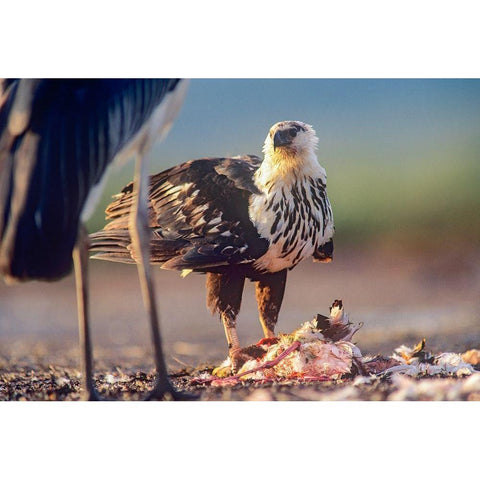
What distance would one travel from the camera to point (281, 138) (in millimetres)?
4492

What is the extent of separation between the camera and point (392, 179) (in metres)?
4.64

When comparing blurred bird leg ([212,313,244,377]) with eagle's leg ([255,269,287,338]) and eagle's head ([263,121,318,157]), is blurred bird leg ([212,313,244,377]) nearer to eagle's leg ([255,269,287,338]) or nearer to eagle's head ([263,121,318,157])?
eagle's leg ([255,269,287,338])

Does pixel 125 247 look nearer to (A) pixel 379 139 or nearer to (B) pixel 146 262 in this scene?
(B) pixel 146 262

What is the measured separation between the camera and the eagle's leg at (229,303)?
4566 millimetres

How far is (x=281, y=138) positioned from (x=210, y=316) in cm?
116

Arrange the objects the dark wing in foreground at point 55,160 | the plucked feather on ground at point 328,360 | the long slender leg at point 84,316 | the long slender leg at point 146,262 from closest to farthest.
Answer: the dark wing in foreground at point 55,160, the long slender leg at point 146,262, the long slender leg at point 84,316, the plucked feather on ground at point 328,360

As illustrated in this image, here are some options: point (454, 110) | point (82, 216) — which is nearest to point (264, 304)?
point (82, 216)

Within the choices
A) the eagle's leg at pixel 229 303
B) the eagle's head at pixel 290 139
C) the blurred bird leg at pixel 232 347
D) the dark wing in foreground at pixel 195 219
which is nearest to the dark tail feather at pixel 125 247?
the dark wing in foreground at pixel 195 219

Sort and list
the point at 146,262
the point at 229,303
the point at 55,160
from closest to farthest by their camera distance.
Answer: the point at 55,160 < the point at 146,262 < the point at 229,303

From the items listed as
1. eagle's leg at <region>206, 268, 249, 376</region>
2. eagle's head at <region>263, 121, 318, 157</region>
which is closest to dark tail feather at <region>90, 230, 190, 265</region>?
eagle's leg at <region>206, 268, 249, 376</region>

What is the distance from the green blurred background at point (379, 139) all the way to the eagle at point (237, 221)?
10cm

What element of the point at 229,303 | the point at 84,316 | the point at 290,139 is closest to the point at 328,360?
the point at 229,303

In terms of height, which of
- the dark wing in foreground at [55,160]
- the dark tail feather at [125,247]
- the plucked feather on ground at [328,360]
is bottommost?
the plucked feather on ground at [328,360]

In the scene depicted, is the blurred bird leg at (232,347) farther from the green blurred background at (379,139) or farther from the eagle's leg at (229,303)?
the green blurred background at (379,139)
